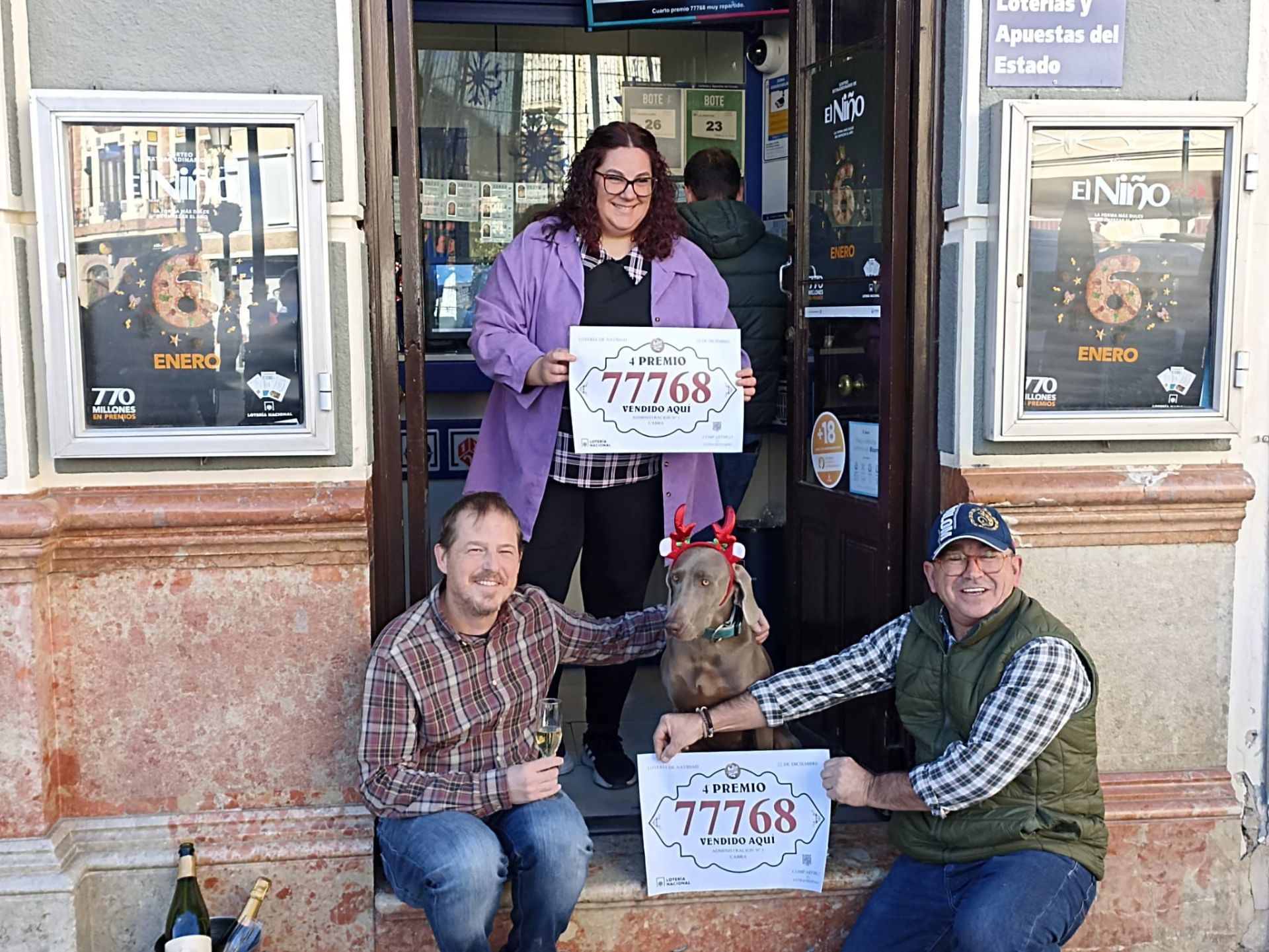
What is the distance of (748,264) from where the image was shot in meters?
5.21

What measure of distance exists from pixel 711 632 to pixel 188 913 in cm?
156

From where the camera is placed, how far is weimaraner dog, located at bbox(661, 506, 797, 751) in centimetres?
352

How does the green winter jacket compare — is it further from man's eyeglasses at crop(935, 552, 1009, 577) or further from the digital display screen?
man's eyeglasses at crop(935, 552, 1009, 577)

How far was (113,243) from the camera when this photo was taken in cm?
332

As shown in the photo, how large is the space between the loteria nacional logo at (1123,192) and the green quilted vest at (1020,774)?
1190 millimetres

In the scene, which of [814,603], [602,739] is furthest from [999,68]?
[602,739]

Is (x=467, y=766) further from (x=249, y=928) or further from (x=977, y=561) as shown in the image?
Result: (x=977, y=561)

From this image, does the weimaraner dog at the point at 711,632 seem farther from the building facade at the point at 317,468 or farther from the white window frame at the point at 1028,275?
the white window frame at the point at 1028,275

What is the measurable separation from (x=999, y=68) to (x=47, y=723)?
3.15m

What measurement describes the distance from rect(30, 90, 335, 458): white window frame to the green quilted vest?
1749 millimetres

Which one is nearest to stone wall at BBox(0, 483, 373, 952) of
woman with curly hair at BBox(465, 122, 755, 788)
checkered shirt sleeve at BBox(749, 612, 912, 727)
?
woman with curly hair at BBox(465, 122, 755, 788)

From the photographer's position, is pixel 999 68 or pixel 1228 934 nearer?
pixel 999 68

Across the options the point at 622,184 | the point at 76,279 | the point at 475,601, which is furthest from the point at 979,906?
the point at 76,279

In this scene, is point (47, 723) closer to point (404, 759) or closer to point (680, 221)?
point (404, 759)
